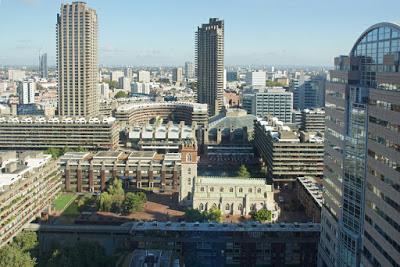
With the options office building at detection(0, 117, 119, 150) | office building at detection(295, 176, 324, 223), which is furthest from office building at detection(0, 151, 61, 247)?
office building at detection(0, 117, 119, 150)

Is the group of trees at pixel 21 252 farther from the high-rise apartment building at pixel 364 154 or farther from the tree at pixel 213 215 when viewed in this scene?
the high-rise apartment building at pixel 364 154

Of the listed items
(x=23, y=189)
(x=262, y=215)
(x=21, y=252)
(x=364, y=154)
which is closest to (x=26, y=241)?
(x=21, y=252)

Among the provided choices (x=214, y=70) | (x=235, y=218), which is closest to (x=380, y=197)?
(x=235, y=218)

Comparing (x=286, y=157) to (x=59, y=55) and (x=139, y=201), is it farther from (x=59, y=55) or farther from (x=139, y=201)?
(x=59, y=55)

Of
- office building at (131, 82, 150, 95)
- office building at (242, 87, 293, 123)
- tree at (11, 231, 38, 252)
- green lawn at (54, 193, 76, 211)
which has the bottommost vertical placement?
green lawn at (54, 193, 76, 211)

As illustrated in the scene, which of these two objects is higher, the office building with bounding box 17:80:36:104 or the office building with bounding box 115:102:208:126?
the office building with bounding box 17:80:36:104

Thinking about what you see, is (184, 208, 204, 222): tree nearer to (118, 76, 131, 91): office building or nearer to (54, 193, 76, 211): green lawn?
(54, 193, 76, 211): green lawn

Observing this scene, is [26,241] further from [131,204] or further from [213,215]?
[213,215]
